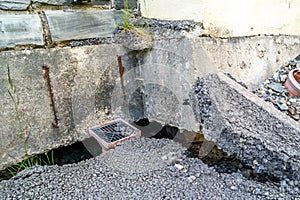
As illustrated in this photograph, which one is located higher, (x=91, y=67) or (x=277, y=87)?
(x=91, y=67)

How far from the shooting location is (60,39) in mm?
1266

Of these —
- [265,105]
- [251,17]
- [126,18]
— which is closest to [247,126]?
[265,105]

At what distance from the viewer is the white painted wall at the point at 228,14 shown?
1.29m

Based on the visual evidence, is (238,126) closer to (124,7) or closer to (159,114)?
(159,114)

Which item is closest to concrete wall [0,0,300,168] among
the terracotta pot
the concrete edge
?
the concrete edge

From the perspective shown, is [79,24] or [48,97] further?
[79,24]

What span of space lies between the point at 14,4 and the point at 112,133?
0.79 metres

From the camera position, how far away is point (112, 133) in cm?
133

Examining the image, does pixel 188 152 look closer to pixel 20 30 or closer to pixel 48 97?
pixel 48 97

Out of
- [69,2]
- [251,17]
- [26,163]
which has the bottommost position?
[26,163]

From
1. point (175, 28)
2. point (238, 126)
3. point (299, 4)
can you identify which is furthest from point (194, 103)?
point (299, 4)

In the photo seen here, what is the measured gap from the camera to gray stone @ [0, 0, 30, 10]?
3.51 ft

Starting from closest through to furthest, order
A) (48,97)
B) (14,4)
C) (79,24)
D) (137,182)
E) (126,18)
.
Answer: (137,182) < (14,4) < (48,97) < (79,24) < (126,18)

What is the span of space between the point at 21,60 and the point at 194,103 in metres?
0.89
